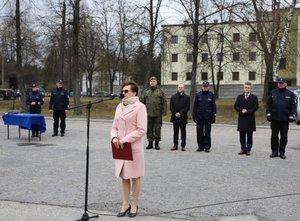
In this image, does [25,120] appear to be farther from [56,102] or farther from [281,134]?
[281,134]

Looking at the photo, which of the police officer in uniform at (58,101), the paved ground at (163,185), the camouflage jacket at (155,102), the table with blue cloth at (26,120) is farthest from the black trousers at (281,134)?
the police officer in uniform at (58,101)

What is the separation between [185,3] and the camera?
27.5 meters

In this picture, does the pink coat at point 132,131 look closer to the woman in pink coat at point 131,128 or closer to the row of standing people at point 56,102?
the woman in pink coat at point 131,128

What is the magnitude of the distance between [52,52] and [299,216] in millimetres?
45804

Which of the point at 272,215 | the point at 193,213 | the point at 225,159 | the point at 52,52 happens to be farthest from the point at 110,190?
the point at 52,52

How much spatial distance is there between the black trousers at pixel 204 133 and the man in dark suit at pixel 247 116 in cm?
86

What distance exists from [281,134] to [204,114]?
2.08 m

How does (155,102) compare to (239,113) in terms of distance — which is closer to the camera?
(239,113)

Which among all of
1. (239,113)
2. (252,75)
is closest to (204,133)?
(239,113)

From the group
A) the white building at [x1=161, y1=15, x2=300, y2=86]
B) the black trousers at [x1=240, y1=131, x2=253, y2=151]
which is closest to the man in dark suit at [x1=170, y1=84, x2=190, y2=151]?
the black trousers at [x1=240, y1=131, x2=253, y2=151]

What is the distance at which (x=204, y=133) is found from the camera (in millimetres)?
12781

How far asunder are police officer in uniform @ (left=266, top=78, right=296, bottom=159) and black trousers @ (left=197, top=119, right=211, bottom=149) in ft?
5.65

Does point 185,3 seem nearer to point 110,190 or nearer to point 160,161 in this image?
point 160,161

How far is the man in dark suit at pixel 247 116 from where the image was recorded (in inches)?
474
